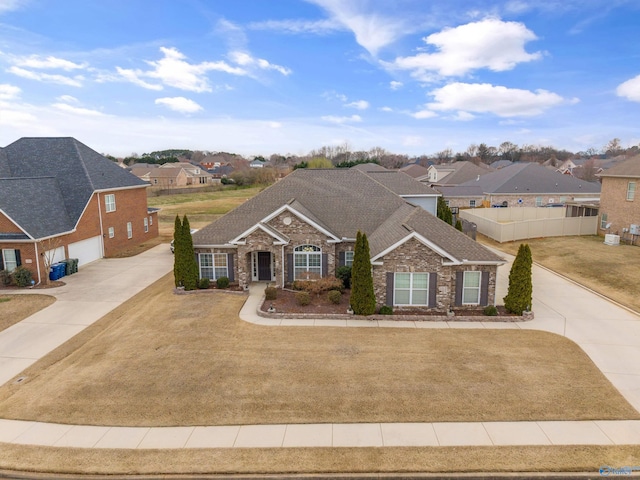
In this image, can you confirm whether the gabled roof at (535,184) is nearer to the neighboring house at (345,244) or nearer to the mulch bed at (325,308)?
the neighboring house at (345,244)

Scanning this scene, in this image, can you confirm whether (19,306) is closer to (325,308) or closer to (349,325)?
(325,308)

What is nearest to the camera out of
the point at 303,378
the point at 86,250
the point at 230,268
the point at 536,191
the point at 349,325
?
the point at 303,378

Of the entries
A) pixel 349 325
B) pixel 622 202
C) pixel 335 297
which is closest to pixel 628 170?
pixel 622 202

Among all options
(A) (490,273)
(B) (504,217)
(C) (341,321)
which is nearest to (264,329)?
(C) (341,321)

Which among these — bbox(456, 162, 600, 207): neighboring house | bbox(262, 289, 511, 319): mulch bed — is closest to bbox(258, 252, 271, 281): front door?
bbox(262, 289, 511, 319): mulch bed

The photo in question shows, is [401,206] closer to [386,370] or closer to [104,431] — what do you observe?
[386,370]

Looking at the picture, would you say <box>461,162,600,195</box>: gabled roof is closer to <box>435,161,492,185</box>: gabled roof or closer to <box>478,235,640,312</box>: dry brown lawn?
<box>435,161,492,185</box>: gabled roof
